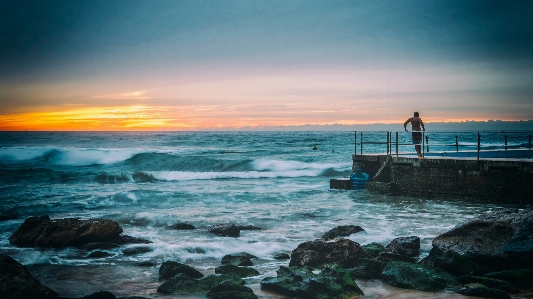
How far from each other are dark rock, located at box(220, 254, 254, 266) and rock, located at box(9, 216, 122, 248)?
315 cm

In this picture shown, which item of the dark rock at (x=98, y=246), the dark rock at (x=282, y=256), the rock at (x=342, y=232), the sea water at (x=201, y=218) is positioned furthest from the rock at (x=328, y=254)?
the dark rock at (x=98, y=246)

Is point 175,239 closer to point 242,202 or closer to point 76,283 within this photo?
point 76,283

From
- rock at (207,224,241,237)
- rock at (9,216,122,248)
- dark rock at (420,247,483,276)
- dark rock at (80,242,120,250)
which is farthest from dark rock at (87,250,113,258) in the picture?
dark rock at (420,247,483,276)

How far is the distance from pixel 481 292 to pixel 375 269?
1.54 metres

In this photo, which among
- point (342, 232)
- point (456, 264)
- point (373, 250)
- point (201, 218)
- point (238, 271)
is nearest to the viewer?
point (456, 264)

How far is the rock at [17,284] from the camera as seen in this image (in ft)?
18.1

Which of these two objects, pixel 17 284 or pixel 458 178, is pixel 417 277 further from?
pixel 458 178

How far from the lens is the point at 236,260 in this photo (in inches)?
303

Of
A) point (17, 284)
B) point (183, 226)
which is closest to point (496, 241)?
point (183, 226)

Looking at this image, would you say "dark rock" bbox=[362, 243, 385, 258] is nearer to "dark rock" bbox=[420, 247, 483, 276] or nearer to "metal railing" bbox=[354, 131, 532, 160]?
"dark rock" bbox=[420, 247, 483, 276]

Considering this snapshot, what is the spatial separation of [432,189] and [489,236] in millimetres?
7869

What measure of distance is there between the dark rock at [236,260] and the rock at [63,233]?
3.15m

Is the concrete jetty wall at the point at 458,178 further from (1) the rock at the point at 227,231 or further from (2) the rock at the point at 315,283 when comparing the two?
(2) the rock at the point at 315,283

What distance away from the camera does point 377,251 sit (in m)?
8.02
